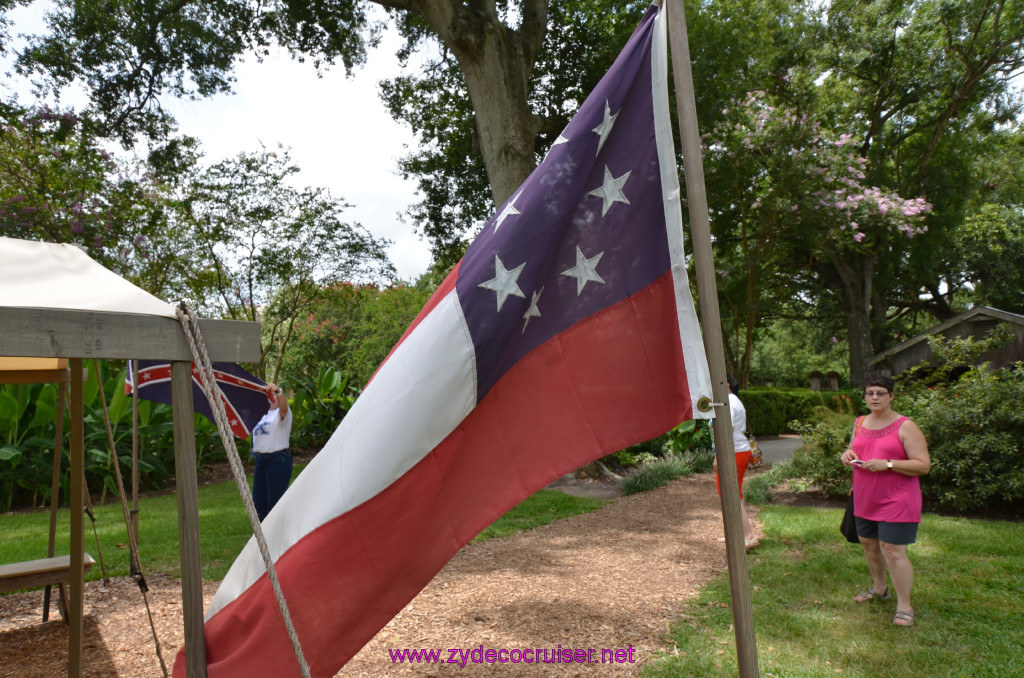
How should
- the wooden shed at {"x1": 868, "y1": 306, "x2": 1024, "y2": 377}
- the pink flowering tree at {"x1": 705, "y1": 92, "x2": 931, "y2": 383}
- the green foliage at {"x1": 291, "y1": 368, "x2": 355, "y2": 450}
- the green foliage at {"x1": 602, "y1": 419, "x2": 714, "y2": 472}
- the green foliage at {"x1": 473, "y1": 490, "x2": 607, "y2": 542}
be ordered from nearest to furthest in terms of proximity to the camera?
the green foliage at {"x1": 473, "y1": 490, "x2": 607, "y2": 542}
the green foliage at {"x1": 602, "y1": 419, "x2": 714, "y2": 472}
the green foliage at {"x1": 291, "y1": 368, "x2": 355, "y2": 450}
the pink flowering tree at {"x1": 705, "y1": 92, "x2": 931, "y2": 383}
the wooden shed at {"x1": 868, "y1": 306, "x2": 1024, "y2": 377}

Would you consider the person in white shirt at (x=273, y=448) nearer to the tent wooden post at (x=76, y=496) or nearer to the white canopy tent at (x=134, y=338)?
the tent wooden post at (x=76, y=496)

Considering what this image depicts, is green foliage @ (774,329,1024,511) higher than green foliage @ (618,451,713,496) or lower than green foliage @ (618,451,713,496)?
higher

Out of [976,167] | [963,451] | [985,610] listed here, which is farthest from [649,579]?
[976,167]

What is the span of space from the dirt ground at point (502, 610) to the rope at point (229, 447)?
2.52 m

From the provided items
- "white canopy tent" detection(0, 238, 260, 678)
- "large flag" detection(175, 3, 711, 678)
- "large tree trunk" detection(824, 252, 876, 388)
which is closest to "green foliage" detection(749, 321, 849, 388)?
"large tree trunk" detection(824, 252, 876, 388)

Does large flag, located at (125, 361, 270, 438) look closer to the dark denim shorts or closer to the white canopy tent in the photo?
the white canopy tent

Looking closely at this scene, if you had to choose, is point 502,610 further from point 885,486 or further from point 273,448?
point 273,448

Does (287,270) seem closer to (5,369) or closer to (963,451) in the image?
(5,369)

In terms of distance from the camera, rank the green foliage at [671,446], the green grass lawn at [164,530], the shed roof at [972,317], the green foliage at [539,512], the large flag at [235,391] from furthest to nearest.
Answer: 1. the shed roof at [972,317]
2. the green foliage at [671,446]
3. the green foliage at [539,512]
4. the green grass lawn at [164,530]
5. the large flag at [235,391]

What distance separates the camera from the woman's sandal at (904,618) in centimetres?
459

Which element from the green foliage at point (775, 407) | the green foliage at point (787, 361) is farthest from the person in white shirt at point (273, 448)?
the green foliage at point (787, 361)

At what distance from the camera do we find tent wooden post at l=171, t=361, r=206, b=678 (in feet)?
7.38

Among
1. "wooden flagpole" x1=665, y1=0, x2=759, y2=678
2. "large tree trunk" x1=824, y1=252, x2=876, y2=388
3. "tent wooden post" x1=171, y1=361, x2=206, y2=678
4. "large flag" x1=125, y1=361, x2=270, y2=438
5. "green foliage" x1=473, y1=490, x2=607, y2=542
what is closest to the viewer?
"tent wooden post" x1=171, y1=361, x2=206, y2=678

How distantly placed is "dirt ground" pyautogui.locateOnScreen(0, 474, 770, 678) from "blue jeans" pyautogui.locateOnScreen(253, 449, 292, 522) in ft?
5.10
